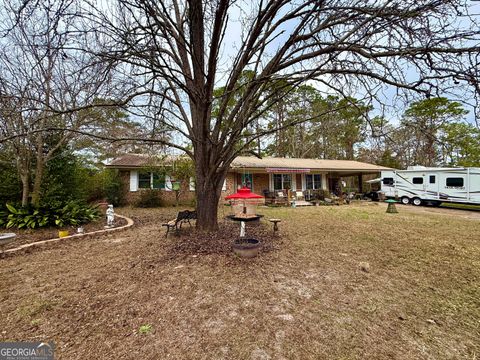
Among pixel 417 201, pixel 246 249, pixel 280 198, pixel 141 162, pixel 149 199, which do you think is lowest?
pixel 417 201

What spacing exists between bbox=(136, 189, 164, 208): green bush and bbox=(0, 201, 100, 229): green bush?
5485 millimetres

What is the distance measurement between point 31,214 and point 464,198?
21209 mm

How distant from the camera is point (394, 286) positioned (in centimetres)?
342

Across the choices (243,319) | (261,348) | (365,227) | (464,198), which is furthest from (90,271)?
(464,198)

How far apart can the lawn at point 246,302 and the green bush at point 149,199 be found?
26.6 ft

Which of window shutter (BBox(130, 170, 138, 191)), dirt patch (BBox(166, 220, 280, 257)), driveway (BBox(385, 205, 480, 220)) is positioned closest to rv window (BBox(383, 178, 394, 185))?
driveway (BBox(385, 205, 480, 220))

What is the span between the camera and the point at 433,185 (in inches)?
566

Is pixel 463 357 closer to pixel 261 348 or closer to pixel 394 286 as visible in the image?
pixel 394 286

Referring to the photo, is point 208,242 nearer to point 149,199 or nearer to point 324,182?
point 149,199

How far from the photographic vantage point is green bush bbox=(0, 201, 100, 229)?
22.8 ft

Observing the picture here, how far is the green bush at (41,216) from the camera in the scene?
695 centimetres

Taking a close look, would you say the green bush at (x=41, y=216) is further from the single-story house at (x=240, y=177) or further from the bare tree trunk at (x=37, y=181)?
the single-story house at (x=240, y=177)

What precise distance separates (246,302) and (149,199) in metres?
12.0

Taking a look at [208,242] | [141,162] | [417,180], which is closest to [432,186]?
[417,180]
